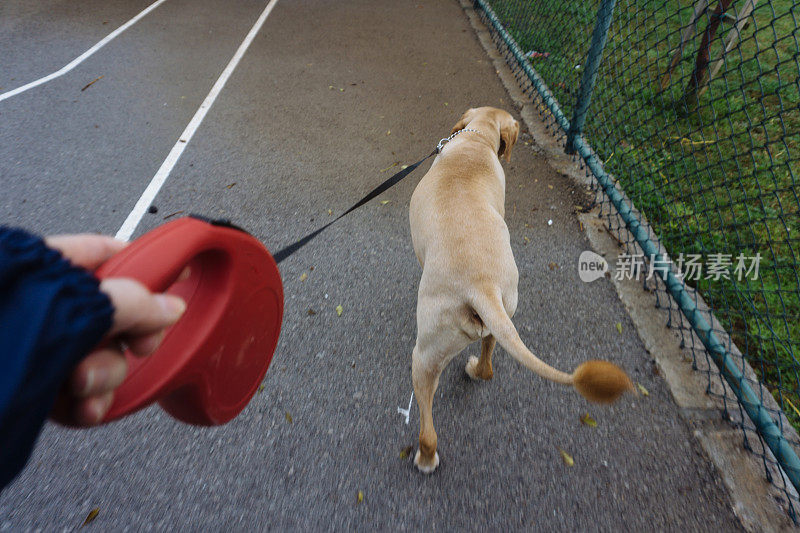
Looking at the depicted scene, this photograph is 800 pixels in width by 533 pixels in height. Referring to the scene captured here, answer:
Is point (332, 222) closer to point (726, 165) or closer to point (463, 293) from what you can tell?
point (463, 293)

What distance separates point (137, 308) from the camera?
79 cm

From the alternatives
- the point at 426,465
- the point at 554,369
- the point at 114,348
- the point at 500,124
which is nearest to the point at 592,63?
the point at 500,124

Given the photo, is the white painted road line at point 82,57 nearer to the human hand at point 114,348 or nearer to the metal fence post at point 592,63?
the human hand at point 114,348

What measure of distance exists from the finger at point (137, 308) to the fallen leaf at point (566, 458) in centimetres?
212

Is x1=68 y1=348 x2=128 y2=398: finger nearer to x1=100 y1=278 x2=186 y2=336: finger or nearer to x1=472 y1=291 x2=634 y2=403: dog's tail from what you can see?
x1=100 y1=278 x2=186 y2=336: finger

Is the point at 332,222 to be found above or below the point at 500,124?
above

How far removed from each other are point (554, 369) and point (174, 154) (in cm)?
454

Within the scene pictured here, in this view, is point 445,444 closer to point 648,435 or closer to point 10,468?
point 648,435

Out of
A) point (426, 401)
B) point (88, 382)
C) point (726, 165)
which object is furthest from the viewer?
point (726, 165)

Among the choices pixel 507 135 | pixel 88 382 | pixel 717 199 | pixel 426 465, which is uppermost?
pixel 88 382

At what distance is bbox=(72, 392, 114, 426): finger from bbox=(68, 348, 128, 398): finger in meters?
0.02

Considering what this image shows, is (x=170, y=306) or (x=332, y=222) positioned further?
(x=332, y=222)

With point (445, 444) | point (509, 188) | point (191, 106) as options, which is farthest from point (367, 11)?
point (445, 444)

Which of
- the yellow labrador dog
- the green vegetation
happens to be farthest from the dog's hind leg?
the green vegetation
